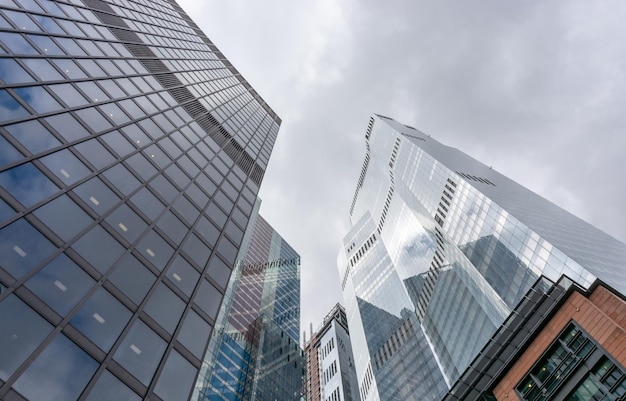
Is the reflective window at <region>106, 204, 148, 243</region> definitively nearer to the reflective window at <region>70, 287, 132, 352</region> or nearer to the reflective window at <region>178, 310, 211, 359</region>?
the reflective window at <region>70, 287, 132, 352</region>

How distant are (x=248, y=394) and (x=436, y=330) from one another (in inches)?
2868

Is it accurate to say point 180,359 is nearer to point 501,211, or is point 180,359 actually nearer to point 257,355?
point 257,355

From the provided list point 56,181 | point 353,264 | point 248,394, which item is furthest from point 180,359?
point 353,264

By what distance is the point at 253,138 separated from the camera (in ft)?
139

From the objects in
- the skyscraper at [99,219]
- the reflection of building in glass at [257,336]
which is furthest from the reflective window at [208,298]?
the reflection of building in glass at [257,336]

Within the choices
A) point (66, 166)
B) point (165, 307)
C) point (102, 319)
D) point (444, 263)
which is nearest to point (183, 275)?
point (165, 307)

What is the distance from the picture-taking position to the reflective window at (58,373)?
971 cm

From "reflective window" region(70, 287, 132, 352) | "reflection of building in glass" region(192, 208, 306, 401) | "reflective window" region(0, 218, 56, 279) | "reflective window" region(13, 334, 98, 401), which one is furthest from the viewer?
"reflection of building in glass" region(192, 208, 306, 401)

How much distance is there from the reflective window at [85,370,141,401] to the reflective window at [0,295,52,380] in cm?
194

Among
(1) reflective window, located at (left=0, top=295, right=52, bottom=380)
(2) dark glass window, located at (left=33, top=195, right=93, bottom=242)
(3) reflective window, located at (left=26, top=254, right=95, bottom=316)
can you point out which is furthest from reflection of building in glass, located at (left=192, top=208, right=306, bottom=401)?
(1) reflective window, located at (left=0, top=295, right=52, bottom=380)

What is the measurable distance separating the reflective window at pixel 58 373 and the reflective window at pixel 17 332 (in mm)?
317

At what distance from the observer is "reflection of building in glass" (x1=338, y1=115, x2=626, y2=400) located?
2672 inches

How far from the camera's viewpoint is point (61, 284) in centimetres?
1193

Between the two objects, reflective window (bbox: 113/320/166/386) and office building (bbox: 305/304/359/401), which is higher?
office building (bbox: 305/304/359/401)
